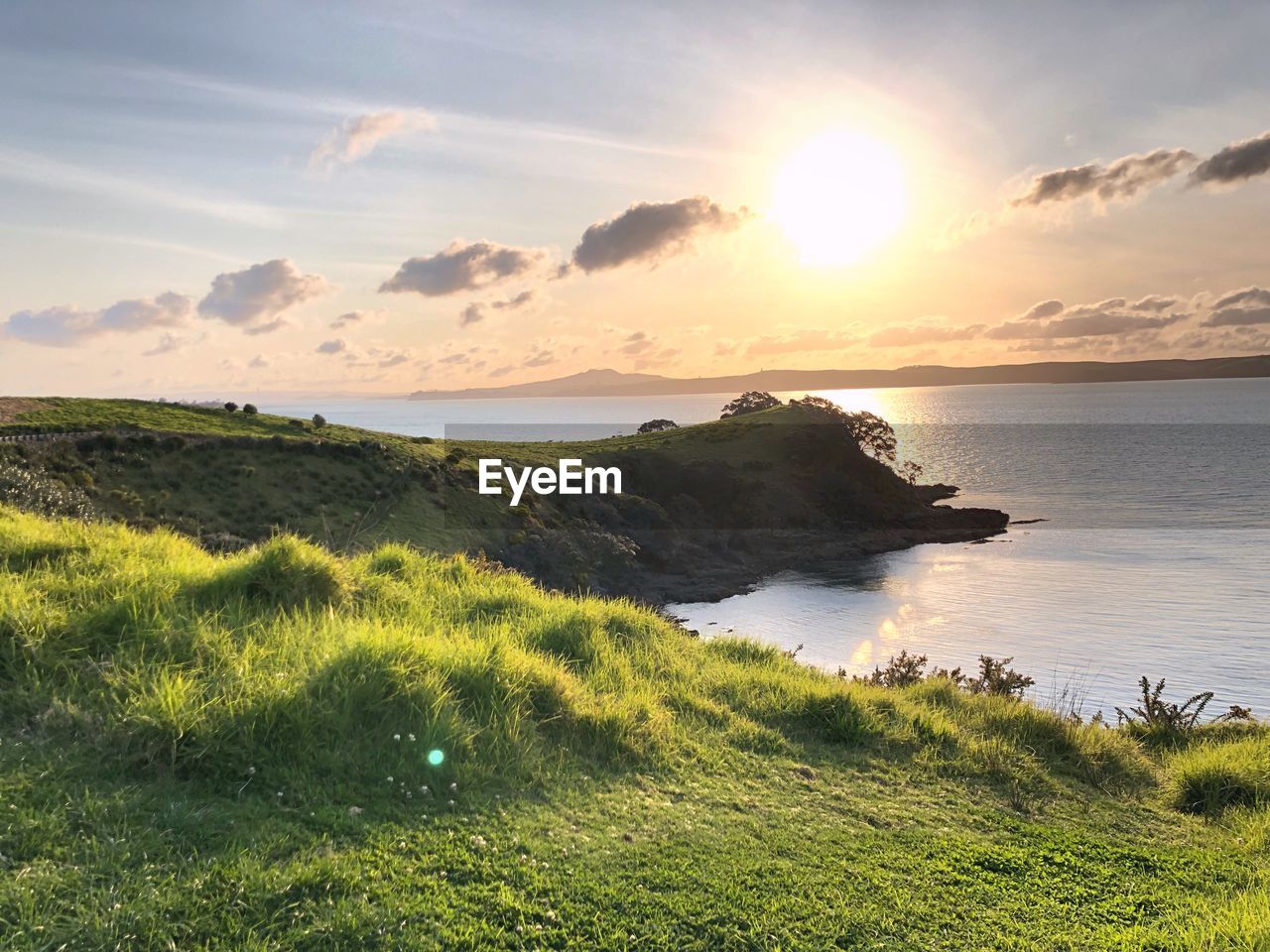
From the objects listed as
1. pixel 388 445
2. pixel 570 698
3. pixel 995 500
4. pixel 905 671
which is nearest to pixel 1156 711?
pixel 905 671

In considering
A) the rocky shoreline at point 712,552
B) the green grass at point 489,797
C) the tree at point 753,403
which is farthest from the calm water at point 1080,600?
the tree at point 753,403

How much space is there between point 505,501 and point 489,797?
171 ft

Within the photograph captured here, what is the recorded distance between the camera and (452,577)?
43.5 ft

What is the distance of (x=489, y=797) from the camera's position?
6324 mm

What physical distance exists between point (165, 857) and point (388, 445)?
62519mm

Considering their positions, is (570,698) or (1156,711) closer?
(570,698)

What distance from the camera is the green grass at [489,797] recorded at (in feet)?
15.4

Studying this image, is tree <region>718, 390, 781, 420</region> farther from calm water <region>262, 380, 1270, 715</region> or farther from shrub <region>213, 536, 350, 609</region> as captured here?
shrub <region>213, 536, 350, 609</region>

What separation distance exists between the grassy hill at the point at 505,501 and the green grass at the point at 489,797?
19.5 m

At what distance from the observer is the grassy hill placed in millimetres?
44375

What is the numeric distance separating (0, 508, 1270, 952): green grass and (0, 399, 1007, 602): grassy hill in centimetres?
1953

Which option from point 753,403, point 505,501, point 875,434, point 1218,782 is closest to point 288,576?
point 1218,782

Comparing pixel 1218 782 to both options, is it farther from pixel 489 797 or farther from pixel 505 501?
pixel 505 501

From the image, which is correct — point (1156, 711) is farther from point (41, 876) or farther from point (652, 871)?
point (41, 876)
